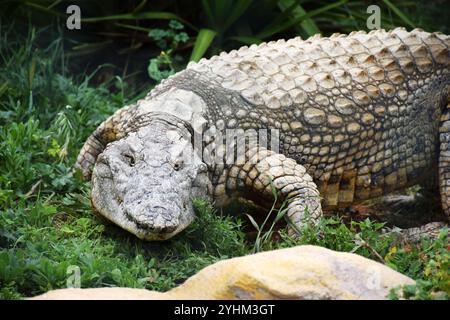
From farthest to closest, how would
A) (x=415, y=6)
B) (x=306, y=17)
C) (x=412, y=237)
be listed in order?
1. (x=415, y=6)
2. (x=306, y=17)
3. (x=412, y=237)

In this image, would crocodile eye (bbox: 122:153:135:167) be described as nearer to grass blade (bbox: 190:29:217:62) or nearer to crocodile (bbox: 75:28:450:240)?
crocodile (bbox: 75:28:450:240)

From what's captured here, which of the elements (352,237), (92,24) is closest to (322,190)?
(352,237)

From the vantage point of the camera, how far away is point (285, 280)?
3.93 meters

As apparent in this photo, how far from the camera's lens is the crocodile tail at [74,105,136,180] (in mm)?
6273

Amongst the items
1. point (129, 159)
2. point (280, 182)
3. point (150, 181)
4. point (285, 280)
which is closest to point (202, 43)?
point (280, 182)

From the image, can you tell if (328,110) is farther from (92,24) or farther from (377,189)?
(92,24)

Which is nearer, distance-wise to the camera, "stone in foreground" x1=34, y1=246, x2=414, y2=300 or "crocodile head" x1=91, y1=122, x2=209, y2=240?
"stone in foreground" x1=34, y1=246, x2=414, y2=300

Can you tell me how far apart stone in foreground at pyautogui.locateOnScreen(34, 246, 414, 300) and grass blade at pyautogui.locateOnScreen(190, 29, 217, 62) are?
394 cm

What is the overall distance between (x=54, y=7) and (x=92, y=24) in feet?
1.38

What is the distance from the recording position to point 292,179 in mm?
5594

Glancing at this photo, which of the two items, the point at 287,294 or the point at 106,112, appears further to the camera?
the point at 106,112

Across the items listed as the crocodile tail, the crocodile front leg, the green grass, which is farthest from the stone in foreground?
the crocodile tail

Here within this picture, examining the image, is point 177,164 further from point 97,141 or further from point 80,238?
point 97,141

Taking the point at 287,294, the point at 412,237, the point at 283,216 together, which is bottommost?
the point at 412,237
